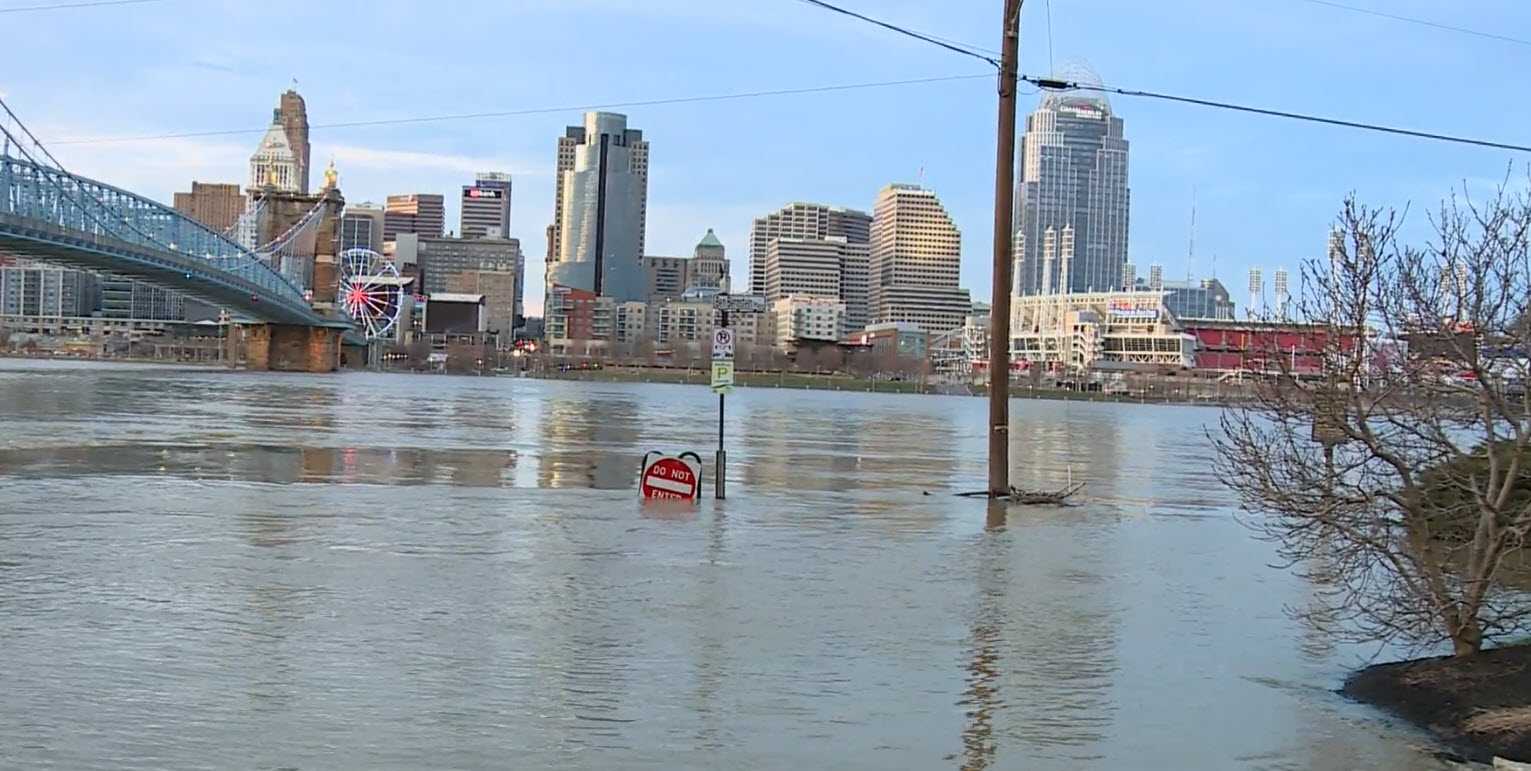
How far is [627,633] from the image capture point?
1038 cm

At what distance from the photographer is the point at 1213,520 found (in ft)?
69.9

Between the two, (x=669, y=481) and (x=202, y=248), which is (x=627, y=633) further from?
(x=202, y=248)

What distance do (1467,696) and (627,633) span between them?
546 cm

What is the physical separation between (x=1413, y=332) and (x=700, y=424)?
40.9 metres

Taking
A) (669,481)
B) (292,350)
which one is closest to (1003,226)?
(669,481)

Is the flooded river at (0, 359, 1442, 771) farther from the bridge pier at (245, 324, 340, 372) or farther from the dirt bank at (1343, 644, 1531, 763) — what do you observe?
the bridge pier at (245, 324, 340, 372)

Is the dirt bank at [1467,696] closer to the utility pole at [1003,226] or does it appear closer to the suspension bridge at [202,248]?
the utility pole at [1003,226]

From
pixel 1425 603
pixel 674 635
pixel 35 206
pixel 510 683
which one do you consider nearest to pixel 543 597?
pixel 674 635

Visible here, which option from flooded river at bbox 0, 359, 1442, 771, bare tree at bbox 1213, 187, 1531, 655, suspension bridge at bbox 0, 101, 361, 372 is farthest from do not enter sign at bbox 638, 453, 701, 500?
suspension bridge at bbox 0, 101, 361, 372

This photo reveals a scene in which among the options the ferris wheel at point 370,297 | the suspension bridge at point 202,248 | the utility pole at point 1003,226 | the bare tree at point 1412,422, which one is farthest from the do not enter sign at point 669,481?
the ferris wheel at point 370,297

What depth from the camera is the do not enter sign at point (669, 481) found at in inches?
787

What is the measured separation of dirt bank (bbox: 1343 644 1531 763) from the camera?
7895 mm

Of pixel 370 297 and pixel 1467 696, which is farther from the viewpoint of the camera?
pixel 370 297

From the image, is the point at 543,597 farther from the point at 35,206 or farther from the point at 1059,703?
the point at 35,206
